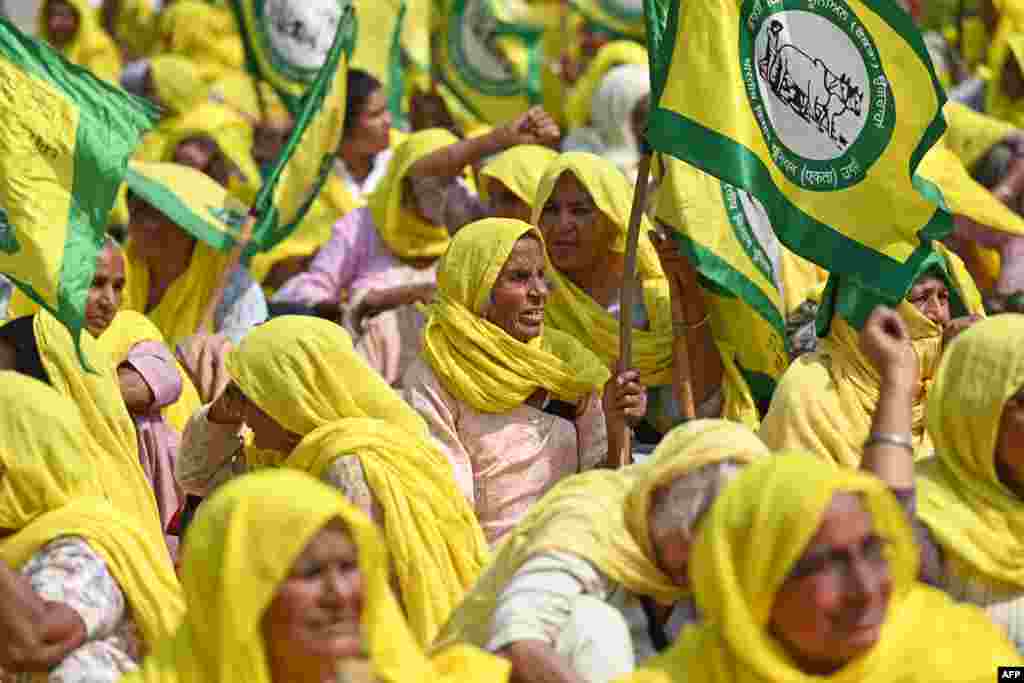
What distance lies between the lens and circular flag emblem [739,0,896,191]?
5.91m

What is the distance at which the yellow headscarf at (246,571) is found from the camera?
383 cm

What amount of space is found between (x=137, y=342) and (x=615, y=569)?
257 cm

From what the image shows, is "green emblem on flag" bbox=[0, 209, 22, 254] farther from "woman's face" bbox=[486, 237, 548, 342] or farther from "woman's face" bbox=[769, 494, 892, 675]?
"woman's face" bbox=[769, 494, 892, 675]

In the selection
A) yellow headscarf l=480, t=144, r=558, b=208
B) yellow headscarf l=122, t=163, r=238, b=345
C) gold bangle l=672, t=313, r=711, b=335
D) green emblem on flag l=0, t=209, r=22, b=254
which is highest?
yellow headscarf l=480, t=144, r=558, b=208

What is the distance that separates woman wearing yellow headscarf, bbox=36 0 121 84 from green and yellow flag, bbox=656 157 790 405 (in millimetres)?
6555

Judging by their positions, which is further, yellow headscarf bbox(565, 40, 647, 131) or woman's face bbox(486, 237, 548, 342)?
yellow headscarf bbox(565, 40, 647, 131)

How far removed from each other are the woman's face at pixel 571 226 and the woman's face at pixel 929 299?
1.23 m

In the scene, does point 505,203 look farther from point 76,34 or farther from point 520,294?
point 76,34

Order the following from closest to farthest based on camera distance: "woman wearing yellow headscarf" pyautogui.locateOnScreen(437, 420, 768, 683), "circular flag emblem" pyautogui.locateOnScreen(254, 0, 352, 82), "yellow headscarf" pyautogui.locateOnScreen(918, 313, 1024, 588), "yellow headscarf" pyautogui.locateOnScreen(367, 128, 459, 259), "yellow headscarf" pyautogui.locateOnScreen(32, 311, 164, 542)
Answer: "woman wearing yellow headscarf" pyautogui.locateOnScreen(437, 420, 768, 683) → "yellow headscarf" pyautogui.locateOnScreen(918, 313, 1024, 588) → "yellow headscarf" pyautogui.locateOnScreen(32, 311, 164, 542) → "yellow headscarf" pyautogui.locateOnScreen(367, 128, 459, 259) → "circular flag emblem" pyautogui.locateOnScreen(254, 0, 352, 82)

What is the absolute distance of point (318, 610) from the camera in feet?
12.7

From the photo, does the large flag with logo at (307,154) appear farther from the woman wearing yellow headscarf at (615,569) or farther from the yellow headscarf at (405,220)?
the woman wearing yellow headscarf at (615,569)

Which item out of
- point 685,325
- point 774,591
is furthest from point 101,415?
point 774,591

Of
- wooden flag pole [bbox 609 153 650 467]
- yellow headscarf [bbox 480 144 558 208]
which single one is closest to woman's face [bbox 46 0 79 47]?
yellow headscarf [bbox 480 144 558 208]

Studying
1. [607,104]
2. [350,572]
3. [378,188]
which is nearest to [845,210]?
[350,572]
